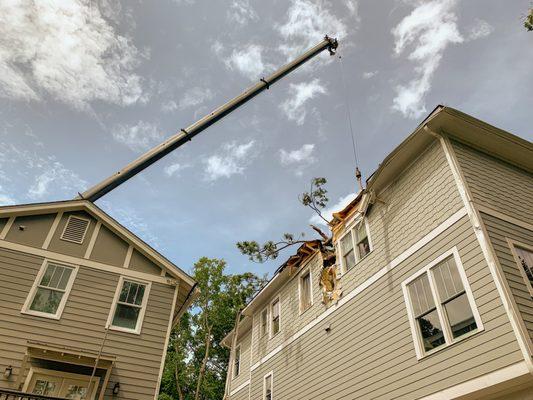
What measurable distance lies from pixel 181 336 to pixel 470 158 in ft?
94.7

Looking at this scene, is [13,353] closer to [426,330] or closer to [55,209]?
[55,209]

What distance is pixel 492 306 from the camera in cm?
710

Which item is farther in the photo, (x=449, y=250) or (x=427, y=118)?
(x=427, y=118)

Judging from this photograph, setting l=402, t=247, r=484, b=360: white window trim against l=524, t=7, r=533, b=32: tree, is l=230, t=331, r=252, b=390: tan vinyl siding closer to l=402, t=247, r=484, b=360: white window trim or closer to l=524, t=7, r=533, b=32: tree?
l=402, t=247, r=484, b=360: white window trim

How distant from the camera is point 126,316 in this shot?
12.3 m

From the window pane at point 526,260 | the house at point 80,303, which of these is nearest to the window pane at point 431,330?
the window pane at point 526,260

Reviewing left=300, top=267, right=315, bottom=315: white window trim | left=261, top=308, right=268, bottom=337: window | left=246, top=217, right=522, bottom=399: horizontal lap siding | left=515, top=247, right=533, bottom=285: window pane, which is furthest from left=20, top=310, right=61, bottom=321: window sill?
left=515, top=247, right=533, bottom=285: window pane

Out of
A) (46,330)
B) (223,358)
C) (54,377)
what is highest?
(223,358)

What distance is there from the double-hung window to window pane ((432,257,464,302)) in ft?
30.0

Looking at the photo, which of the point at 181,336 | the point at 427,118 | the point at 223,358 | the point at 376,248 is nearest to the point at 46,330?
the point at 376,248

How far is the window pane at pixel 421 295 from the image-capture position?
8.66m

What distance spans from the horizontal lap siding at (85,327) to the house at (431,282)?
519 cm

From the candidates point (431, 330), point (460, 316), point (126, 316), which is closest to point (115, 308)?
point (126, 316)

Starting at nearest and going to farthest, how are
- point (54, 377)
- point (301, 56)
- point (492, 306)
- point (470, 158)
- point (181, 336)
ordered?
point (492, 306) < point (470, 158) < point (54, 377) < point (301, 56) < point (181, 336)
